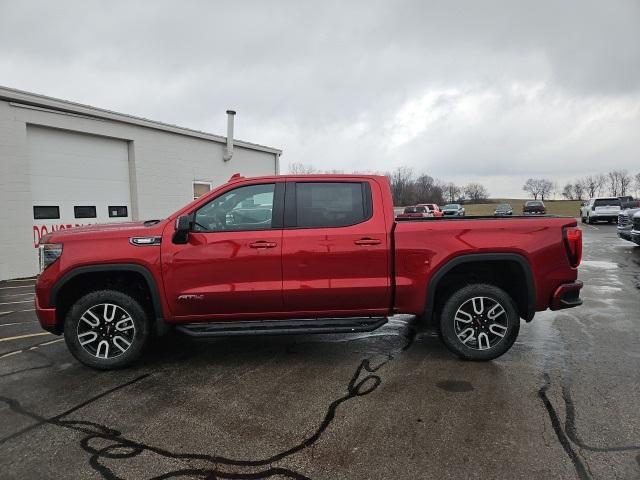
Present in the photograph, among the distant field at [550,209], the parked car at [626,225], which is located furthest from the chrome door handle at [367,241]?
the distant field at [550,209]

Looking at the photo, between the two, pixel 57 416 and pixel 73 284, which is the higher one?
pixel 73 284

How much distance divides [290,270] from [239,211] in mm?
807

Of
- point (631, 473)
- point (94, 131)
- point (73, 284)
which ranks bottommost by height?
point (631, 473)

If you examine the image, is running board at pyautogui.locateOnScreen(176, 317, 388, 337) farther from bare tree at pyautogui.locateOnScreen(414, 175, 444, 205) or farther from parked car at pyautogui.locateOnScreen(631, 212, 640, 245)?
bare tree at pyautogui.locateOnScreen(414, 175, 444, 205)

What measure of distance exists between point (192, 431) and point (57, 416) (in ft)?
3.85

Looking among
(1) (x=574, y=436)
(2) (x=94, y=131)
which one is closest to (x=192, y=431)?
(1) (x=574, y=436)

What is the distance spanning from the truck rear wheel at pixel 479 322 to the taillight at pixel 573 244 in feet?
2.34

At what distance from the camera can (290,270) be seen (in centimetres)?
426

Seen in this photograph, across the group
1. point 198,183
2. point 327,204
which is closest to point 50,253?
point 327,204

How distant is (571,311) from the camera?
21.3 ft

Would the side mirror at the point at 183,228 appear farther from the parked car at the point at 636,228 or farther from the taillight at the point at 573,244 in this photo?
the parked car at the point at 636,228

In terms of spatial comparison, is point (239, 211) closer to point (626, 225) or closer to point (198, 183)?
point (198, 183)

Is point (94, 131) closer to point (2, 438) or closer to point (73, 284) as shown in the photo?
point (73, 284)

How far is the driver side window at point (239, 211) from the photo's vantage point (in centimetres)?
435
